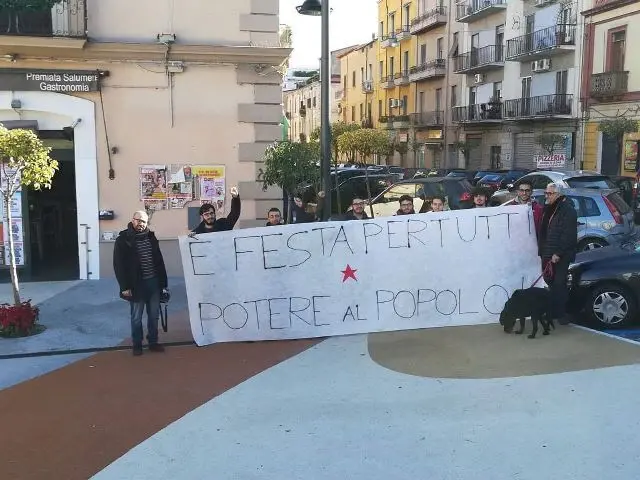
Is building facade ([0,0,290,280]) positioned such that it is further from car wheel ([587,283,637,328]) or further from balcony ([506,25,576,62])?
balcony ([506,25,576,62])

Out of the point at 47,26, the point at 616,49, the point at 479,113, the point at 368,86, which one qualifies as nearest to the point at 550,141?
the point at 616,49

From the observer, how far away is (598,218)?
12414 millimetres

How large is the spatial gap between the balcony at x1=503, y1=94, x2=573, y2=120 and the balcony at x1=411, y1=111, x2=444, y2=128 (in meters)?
8.71

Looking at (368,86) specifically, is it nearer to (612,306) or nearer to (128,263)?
(612,306)

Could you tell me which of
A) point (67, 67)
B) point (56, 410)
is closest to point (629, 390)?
point (56, 410)

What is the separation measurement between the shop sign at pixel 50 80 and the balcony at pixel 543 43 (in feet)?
91.1

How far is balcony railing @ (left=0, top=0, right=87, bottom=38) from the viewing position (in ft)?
34.3

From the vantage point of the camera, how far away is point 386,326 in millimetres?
7770

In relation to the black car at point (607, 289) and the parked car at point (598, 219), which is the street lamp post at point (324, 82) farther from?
the parked car at point (598, 219)

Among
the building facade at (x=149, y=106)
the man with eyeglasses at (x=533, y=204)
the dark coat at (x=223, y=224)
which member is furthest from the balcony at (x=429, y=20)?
the dark coat at (x=223, y=224)

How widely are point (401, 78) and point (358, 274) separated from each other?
4668 centimetres

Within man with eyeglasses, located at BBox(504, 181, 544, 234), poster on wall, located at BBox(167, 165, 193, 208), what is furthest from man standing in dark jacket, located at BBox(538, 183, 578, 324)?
poster on wall, located at BBox(167, 165, 193, 208)

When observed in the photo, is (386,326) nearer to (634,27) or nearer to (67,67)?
(67,67)

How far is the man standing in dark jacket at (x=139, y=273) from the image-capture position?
697 cm
